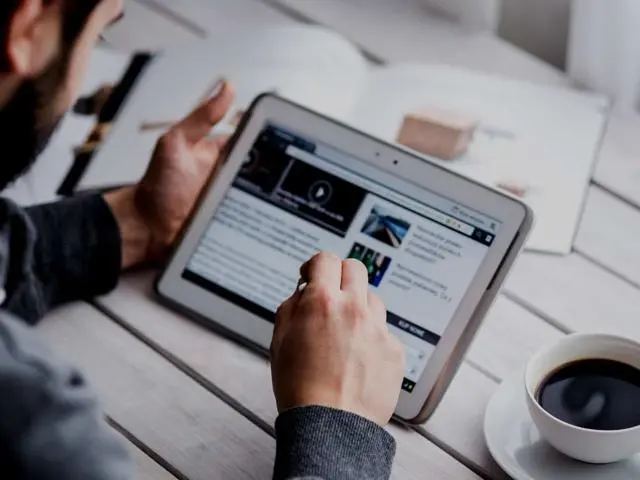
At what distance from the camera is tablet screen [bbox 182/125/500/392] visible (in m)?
0.72

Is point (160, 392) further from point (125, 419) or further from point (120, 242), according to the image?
point (120, 242)

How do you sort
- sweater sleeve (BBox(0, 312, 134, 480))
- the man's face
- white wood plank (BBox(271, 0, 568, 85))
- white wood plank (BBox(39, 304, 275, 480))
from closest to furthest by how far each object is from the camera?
sweater sleeve (BBox(0, 312, 134, 480)), the man's face, white wood plank (BBox(39, 304, 275, 480)), white wood plank (BBox(271, 0, 568, 85))

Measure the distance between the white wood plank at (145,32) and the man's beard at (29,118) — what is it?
404 millimetres

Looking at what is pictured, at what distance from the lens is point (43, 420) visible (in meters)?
0.49

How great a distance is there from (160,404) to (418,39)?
50cm

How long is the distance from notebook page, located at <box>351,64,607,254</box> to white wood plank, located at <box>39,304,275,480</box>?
24 cm

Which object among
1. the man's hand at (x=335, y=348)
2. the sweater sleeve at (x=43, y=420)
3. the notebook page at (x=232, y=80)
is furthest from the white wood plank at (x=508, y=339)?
the sweater sleeve at (x=43, y=420)

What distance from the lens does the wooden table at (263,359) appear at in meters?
0.69

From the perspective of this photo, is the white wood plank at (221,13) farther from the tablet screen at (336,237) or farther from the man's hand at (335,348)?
the man's hand at (335,348)

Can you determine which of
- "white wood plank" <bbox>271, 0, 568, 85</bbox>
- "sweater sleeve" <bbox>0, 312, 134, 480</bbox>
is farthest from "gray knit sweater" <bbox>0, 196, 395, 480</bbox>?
"white wood plank" <bbox>271, 0, 568, 85</bbox>

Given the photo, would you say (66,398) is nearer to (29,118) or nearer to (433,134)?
(29,118)

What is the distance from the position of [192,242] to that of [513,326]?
0.79 ft

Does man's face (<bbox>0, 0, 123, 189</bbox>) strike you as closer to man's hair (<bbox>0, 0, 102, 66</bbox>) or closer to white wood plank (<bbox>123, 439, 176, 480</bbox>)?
man's hair (<bbox>0, 0, 102, 66</bbox>)

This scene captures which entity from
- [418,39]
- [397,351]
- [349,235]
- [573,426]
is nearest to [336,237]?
[349,235]
